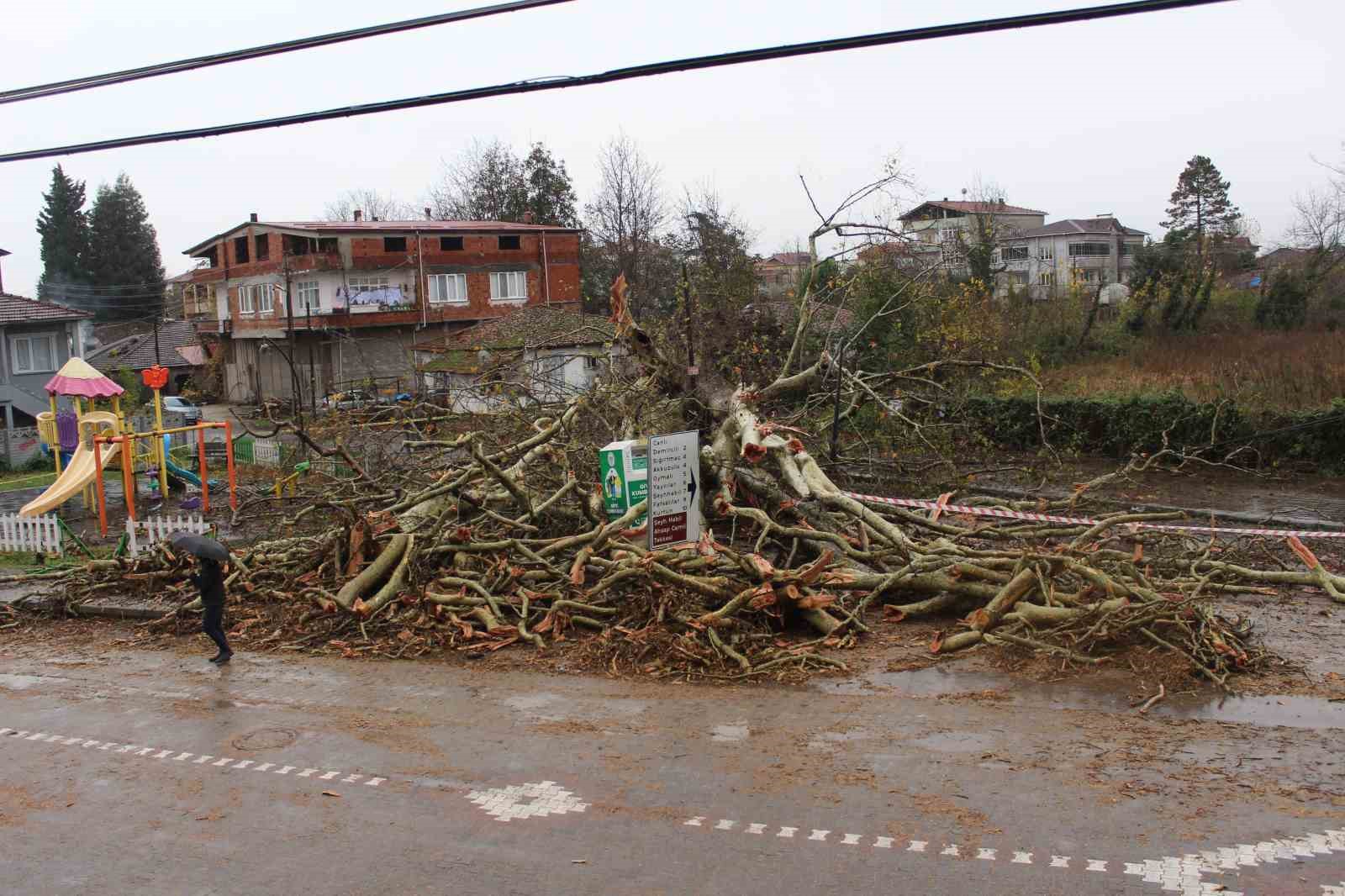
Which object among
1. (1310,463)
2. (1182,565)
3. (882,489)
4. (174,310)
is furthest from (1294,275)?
(174,310)

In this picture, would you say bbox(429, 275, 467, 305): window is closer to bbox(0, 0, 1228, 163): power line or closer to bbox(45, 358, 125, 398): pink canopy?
bbox(45, 358, 125, 398): pink canopy

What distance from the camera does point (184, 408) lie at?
43.7m

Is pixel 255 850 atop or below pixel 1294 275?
below

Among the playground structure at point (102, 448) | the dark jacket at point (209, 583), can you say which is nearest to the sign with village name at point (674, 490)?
the dark jacket at point (209, 583)

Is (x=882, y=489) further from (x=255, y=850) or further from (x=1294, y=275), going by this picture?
(x=1294, y=275)

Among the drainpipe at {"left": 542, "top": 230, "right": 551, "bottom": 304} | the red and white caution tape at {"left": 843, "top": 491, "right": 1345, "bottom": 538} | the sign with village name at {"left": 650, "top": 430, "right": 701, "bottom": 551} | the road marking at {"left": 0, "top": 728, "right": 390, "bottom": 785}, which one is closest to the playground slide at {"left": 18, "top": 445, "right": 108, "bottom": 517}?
the road marking at {"left": 0, "top": 728, "right": 390, "bottom": 785}

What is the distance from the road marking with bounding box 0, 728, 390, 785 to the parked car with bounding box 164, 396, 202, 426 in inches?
1302

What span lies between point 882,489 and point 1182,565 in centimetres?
527

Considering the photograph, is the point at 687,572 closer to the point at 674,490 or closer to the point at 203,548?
the point at 674,490

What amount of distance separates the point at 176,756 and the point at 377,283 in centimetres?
4075

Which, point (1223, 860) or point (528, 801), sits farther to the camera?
point (528, 801)

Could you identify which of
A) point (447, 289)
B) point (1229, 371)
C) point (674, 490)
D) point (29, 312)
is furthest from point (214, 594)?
point (447, 289)

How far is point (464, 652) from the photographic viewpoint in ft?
31.6

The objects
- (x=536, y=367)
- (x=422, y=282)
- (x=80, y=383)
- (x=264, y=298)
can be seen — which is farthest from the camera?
(x=264, y=298)
